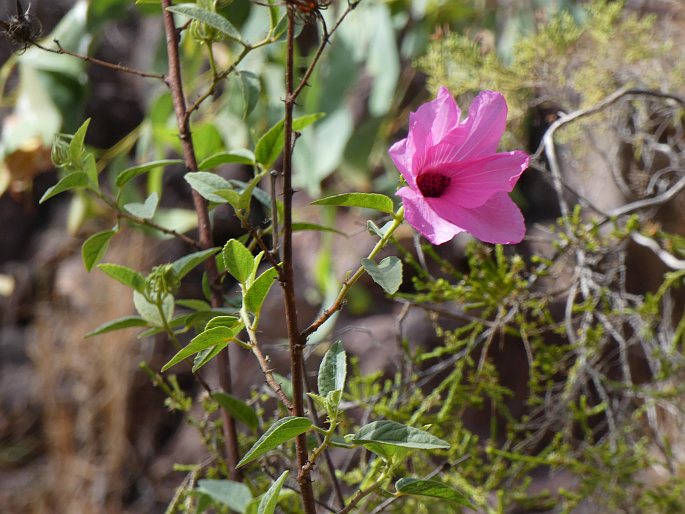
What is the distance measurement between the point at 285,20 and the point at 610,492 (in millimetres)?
472

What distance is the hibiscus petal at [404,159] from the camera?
0.37 metres

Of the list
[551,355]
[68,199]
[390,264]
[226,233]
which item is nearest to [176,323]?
[390,264]

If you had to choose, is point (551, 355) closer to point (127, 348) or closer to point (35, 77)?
point (35, 77)

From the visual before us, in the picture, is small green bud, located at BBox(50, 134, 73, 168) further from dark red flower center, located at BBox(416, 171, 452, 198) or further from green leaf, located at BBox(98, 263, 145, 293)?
dark red flower center, located at BBox(416, 171, 452, 198)

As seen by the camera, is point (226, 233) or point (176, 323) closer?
point (176, 323)

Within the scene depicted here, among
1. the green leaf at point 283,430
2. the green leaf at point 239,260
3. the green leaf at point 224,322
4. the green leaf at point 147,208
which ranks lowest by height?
the green leaf at point 283,430

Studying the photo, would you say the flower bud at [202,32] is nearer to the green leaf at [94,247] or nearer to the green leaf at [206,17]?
the green leaf at [206,17]

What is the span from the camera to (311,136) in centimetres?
127

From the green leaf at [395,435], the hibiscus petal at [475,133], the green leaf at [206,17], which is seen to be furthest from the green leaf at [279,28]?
the green leaf at [395,435]

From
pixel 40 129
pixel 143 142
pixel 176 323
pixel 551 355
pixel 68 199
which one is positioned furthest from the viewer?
Answer: pixel 68 199

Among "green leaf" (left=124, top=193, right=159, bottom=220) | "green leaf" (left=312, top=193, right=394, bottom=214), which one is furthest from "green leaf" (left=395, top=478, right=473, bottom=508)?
"green leaf" (left=124, top=193, right=159, bottom=220)

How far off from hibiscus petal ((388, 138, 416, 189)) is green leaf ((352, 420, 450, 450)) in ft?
0.36

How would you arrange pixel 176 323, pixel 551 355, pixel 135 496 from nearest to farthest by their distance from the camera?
pixel 176 323 → pixel 551 355 → pixel 135 496

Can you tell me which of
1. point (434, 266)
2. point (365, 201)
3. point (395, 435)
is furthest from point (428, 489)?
point (434, 266)
